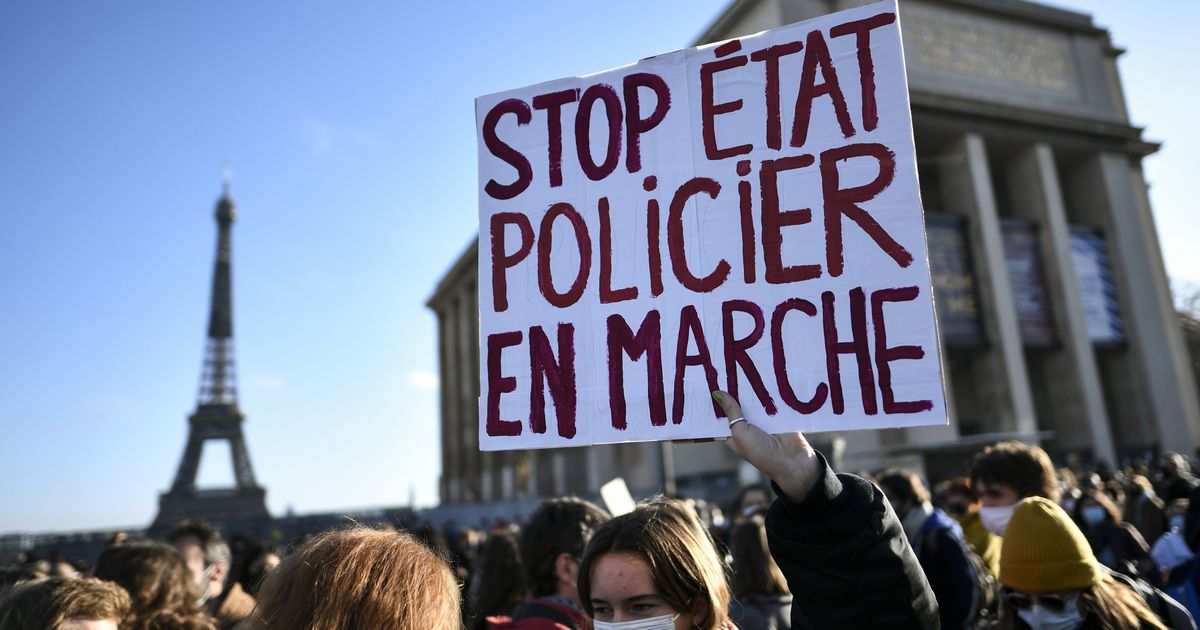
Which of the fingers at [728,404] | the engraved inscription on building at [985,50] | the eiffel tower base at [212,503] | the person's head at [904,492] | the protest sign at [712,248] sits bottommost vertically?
the eiffel tower base at [212,503]

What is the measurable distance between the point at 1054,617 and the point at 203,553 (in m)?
4.93

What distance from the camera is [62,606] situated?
250 cm

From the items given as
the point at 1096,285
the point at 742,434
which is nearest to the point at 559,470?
the point at 1096,285

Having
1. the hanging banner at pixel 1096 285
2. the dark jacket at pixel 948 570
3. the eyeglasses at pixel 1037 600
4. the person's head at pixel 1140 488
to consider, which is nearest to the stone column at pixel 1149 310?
the hanging banner at pixel 1096 285

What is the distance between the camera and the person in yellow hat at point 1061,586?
2.57 meters

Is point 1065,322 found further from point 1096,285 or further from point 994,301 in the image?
point 994,301

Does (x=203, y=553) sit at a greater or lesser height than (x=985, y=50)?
lesser

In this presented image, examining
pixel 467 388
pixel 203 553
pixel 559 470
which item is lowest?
pixel 203 553

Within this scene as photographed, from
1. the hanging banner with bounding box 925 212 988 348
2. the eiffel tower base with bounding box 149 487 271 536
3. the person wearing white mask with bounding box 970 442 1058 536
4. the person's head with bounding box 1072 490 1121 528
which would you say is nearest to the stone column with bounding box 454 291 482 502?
the eiffel tower base with bounding box 149 487 271 536

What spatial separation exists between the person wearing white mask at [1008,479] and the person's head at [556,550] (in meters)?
2.01

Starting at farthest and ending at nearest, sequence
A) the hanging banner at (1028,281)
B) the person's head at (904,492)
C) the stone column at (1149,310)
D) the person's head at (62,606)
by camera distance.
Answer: the stone column at (1149,310) < the hanging banner at (1028,281) < the person's head at (904,492) < the person's head at (62,606)

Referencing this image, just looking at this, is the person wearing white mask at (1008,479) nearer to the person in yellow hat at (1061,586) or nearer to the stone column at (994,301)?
the person in yellow hat at (1061,586)

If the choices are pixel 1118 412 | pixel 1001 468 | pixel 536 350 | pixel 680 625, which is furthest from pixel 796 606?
pixel 1118 412

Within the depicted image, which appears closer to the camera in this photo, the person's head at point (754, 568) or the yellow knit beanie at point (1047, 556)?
the yellow knit beanie at point (1047, 556)
